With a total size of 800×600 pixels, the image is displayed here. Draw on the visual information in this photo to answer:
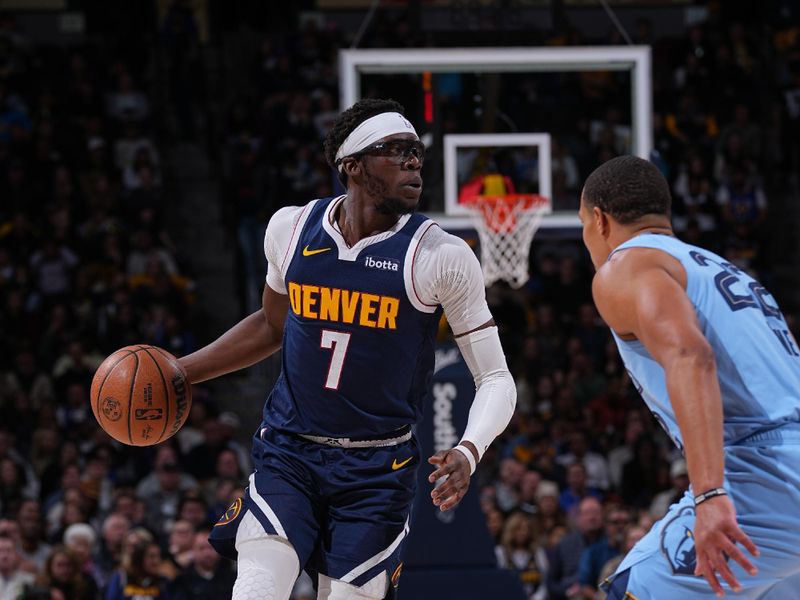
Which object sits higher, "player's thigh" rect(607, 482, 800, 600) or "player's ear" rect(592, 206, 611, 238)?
"player's ear" rect(592, 206, 611, 238)

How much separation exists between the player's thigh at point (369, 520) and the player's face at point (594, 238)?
3.21ft

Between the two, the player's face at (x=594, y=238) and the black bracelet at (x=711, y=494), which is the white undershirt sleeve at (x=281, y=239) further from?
the black bracelet at (x=711, y=494)

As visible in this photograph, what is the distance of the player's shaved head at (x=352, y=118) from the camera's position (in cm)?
466

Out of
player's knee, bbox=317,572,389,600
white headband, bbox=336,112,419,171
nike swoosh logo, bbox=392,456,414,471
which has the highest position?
white headband, bbox=336,112,419,171

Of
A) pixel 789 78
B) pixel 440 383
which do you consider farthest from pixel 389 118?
pixel 789 78

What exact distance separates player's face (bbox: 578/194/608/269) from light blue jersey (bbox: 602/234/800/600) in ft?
1.04

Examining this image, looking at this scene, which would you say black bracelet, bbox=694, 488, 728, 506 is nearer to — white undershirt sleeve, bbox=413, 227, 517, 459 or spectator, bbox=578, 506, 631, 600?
white undershirt sleeve, bbox=413, 227, 517, 459

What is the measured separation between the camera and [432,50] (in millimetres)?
8656

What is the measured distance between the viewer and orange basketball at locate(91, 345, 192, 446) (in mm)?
4715

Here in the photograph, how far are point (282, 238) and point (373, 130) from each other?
500 mm

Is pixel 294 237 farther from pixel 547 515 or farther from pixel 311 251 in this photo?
pixel 547 515

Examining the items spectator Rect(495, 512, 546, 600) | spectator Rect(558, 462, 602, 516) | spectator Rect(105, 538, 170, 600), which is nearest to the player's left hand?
spectator Rect(105, 538, 170, 600)

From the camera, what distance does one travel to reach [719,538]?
3361 millimetres

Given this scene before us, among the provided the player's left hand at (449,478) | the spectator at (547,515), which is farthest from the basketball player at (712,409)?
the spectator at (547,515)
